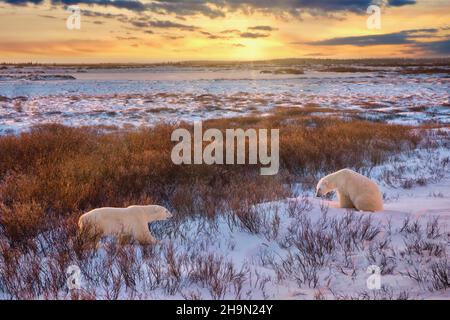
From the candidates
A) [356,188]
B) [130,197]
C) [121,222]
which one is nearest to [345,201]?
[356,188]

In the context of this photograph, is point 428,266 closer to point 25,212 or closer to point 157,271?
point 157,271

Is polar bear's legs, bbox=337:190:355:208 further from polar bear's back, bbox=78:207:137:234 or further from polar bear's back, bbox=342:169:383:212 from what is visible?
polar bear's back, bbox=78:207:137:234

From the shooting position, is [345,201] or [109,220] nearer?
[109,220]

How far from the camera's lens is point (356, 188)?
5281mm

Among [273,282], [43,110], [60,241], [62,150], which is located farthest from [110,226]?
[43,110]

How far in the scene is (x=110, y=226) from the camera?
443 cm

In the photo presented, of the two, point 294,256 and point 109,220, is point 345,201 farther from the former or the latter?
point 109,220

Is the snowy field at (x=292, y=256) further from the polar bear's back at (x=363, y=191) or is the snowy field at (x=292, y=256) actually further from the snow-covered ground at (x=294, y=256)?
the polar bear's back at (x=363, y=191)

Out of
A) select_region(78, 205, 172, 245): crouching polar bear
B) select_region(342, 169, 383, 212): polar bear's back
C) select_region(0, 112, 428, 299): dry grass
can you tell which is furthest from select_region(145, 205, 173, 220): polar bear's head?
select_region(342, 169, 383, 212): polar bear's back

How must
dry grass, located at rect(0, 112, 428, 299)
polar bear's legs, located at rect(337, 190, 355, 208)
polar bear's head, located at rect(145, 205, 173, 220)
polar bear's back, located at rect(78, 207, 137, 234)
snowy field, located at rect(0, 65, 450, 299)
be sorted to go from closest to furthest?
snowy field, located at rect(0, 65, 450, 299)
dry grass, located at rect(0, 112, 428, 299)
polar bear's back, located at rect(78, 207, 137, 234)
polar bear's head, located at rect(145, 205, 173, 220)
polar bear's legs, located at rect(337, 190, 355, 208)

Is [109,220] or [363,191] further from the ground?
[363,191]

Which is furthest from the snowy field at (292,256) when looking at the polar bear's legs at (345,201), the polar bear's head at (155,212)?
the polar bear's head at (155,212)

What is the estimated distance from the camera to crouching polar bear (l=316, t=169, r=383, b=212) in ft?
17.1

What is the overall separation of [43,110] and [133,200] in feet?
58.1
